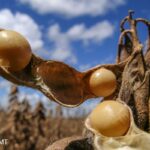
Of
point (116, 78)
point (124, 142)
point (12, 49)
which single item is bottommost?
point (124, 142)

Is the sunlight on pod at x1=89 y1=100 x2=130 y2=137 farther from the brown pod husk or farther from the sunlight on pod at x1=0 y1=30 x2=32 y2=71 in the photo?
the sunlight on pod at x1=0 y1=30 x2=32 y2=71

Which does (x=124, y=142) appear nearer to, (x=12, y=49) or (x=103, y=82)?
(x=103, y=82)

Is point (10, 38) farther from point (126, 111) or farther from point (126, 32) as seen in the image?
point (126, 32)

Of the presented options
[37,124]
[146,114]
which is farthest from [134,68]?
[37,124]

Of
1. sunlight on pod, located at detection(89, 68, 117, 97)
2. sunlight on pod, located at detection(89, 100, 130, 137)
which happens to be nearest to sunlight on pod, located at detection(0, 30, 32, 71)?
sunlight on pod, located at detection(89, 100, 130, 137)

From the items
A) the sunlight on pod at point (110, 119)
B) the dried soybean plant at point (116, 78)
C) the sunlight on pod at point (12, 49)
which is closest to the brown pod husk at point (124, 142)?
the sunlight on pod at point (110, 119)

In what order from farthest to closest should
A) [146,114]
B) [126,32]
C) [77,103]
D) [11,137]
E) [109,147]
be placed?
1. [11,137]
2. [126,32]
3. [146,114]
4. [77,103]
5. [109,147]

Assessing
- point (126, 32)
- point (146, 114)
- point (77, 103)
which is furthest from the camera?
point (126, 32)

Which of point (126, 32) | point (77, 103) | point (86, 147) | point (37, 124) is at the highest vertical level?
point (126, 32)

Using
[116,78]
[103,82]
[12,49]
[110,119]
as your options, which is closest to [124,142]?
[110,119]
